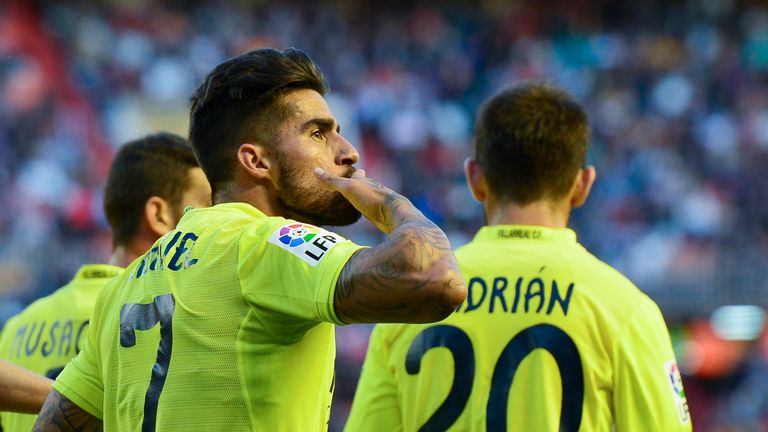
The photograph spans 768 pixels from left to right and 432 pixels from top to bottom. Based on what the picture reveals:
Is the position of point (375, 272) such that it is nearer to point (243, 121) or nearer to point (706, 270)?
point (243, 121)

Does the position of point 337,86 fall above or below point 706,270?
above

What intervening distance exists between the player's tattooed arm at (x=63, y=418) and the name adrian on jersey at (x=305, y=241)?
86 centimetres

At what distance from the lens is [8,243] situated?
16.0 metres

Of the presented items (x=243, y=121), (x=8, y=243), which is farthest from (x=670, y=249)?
(x=243, y=121)

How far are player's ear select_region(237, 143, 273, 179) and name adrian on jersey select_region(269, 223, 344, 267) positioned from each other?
0.37 m

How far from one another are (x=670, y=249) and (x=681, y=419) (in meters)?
12.0

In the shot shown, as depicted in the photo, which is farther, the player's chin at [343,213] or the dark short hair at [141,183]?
the dark short hair at [141,183]

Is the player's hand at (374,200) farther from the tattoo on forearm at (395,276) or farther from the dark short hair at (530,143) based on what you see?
the dark short hair at (530,143)

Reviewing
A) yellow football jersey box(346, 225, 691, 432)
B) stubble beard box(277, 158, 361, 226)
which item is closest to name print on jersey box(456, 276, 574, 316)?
yellow football jersey box(346, 225, 691, 432)

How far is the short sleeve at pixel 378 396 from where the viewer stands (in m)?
3.82

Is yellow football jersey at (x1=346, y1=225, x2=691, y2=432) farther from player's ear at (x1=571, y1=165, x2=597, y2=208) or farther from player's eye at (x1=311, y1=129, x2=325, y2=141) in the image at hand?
player's eye at (x1=311, y1=129, x2=325, y2=141)

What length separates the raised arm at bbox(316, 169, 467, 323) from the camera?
2.55 meters

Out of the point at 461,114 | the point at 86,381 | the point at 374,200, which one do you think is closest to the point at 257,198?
the point at 374,200

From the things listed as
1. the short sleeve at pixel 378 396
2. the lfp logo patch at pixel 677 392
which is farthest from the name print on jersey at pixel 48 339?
the lfp logo patch at pixel 677 392
